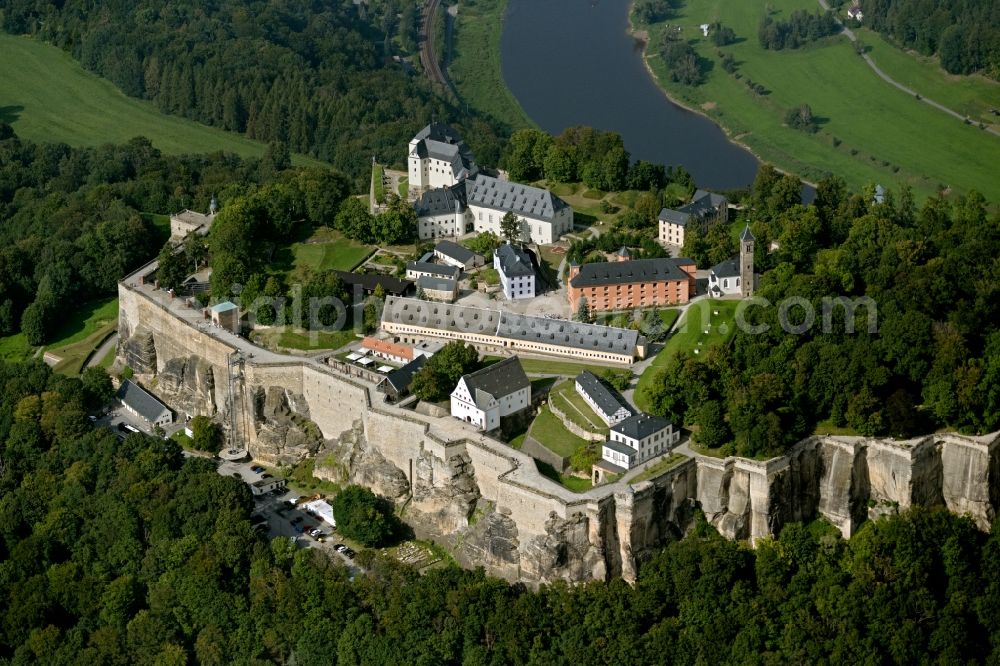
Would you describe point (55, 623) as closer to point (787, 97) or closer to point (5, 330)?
point (5, 330)

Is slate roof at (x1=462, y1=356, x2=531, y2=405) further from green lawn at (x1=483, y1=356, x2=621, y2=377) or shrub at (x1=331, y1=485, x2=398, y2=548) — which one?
shrub at (x1=331, y1=485, x2=398, y2=548)

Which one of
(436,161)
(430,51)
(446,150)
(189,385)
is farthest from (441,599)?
(430,51)

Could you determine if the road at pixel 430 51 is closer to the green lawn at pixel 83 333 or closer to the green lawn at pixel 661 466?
the green lawn at pixel 83 333

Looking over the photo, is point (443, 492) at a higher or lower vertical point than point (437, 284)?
lower

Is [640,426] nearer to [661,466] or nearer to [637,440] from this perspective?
[637,440]

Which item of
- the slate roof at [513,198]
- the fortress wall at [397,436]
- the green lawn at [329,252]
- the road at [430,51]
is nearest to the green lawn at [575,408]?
the fortress wall at [397,436]

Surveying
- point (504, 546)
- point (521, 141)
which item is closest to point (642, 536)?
point (504, 546)
